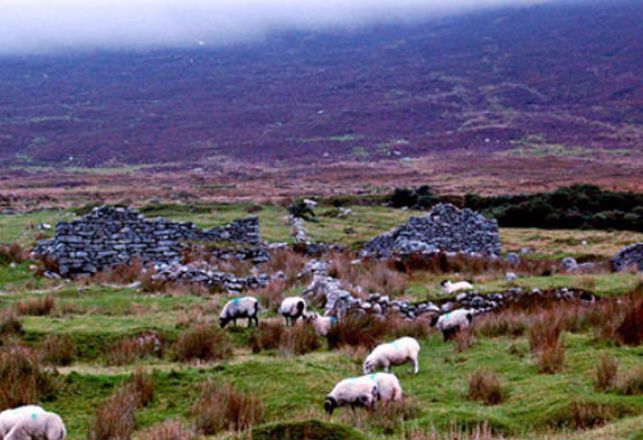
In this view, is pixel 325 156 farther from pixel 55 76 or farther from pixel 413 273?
pixel 55 76

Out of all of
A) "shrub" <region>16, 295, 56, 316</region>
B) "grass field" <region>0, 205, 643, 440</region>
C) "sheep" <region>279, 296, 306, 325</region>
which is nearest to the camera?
"grass field" <region>0, 205, 643, 440</region>

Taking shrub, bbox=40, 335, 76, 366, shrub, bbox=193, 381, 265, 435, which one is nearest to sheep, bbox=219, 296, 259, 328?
shrub, bbox=40, 335, 76, 366

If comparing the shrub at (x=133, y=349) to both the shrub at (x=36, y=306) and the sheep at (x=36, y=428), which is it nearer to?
the shrub at (x=36, y=306)

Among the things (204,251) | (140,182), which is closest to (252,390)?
(204,251)

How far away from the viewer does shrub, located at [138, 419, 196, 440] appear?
7883 millimetres

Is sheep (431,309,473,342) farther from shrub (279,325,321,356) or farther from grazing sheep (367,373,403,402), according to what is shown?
grazing sheep (367,373,403,402)

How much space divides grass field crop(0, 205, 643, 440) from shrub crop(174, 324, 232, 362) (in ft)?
0.62

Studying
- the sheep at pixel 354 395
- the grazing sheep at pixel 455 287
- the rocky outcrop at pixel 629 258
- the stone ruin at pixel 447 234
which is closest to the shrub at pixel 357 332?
the sheep at pixel 354 395

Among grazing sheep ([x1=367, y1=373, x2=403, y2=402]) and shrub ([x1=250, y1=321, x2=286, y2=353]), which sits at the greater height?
grazing sheep ([x1=367, y1=373, x2=403, y2=402])

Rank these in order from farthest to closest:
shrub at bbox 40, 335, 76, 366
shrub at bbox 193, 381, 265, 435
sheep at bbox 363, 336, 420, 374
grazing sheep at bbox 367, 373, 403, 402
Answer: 1. shrub at bbox 40, 335, 76, 366
2. sheep at bbox 363, 336, 420, 374
3. grazing sheep at bbox 367, 373, 403, 402
4. shrub at bbox 193, 381, 265, 435

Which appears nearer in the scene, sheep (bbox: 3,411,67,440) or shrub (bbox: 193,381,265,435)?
sheep (bbox: 3,411,67,440)

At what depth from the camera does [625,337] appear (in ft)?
40.9

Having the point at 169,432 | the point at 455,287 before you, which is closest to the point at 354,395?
the point at 169,432

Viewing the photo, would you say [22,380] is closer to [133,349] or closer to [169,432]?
[133,349]
